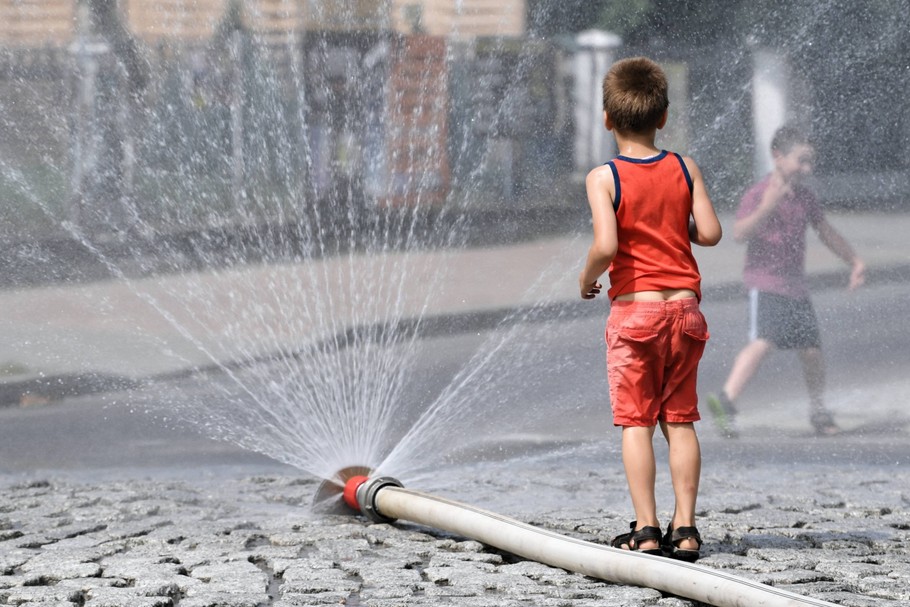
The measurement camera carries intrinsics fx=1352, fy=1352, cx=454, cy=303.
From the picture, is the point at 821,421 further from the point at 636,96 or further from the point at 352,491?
the point at 636,96

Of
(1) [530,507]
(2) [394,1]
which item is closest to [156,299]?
(2) [394,1]

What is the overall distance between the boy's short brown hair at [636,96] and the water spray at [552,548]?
1312 mm

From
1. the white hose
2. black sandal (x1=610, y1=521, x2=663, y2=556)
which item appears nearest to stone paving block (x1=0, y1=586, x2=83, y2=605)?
the white hose

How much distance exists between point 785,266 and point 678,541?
110 inches

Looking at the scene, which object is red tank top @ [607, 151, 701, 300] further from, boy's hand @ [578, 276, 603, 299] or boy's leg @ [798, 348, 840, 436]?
boy's leg @ [798, 348, 840, 436]

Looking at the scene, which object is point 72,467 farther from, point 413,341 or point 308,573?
point 308,573

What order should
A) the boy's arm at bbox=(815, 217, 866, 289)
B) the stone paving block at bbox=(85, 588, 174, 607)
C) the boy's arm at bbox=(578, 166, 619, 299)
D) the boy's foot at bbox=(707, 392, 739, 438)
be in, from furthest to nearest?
the boy's foot at bbox=(707, 392, 739, 438) < the boy's arm at bbox=(815, 217, 866, 289) < the boy's arm at bbox=(578, 166, 619, 299) < the stone paving block at bbox=(85, 588, 174, 607)

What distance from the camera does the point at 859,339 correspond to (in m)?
6.60

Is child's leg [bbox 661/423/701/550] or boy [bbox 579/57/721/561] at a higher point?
boy [bbox 579/57/721/561]

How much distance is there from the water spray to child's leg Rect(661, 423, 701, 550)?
1.09 feet

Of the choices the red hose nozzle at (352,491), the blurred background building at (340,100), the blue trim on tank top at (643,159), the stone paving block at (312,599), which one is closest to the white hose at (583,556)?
the red hose nozzle at (352,491)

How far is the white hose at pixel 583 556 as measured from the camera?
3438 mm

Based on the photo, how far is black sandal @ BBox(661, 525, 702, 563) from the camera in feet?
13.6

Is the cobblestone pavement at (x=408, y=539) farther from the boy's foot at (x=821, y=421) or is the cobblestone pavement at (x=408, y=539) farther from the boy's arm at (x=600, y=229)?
the boy's arm at (x=600, y=229)
